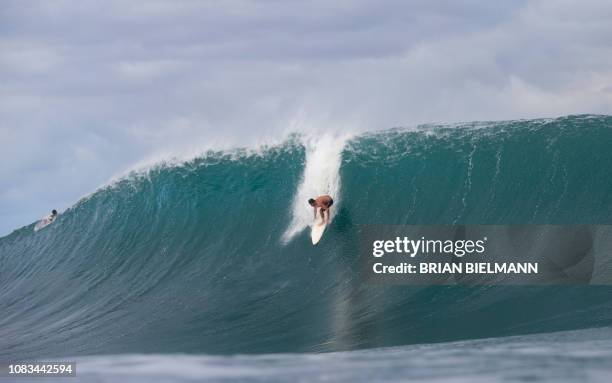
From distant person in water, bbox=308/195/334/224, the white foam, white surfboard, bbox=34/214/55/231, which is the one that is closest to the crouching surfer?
white surfboard, bbox=34/214/55/231

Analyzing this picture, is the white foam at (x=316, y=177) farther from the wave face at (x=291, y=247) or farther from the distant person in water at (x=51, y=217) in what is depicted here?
the distant person in water at (x=51, y=217)

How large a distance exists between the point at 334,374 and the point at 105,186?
12.9m

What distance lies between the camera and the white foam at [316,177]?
58.3 ft

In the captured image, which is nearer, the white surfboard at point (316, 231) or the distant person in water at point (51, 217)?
the white surfboard at point (316, 231)

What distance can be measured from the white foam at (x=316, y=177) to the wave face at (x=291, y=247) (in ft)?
0.12

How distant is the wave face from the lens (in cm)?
1363

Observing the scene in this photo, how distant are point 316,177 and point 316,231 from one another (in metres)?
2.11

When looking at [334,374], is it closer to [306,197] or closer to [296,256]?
[296,256]

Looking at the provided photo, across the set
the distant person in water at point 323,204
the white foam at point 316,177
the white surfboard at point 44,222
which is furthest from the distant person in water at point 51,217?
the distant person in water at point 323,204

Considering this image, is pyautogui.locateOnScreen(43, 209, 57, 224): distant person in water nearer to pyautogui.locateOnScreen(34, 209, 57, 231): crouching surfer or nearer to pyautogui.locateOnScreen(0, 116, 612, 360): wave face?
pyautogui.locateOnScreen(34, 209, 57, 231): crouching surfer

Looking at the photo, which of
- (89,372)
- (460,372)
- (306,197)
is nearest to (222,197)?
(306,197)

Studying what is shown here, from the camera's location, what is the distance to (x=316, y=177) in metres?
19.0

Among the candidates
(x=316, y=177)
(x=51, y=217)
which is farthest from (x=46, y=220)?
(x=316, y=177)

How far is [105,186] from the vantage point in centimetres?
2217
